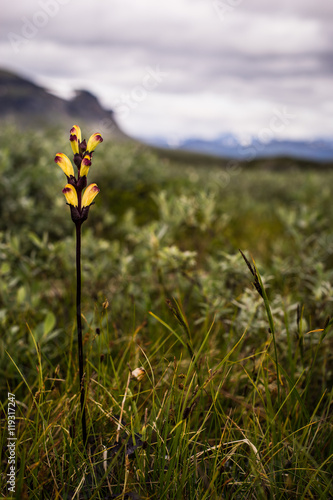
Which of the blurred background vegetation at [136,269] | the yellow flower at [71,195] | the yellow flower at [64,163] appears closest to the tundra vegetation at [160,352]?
the blurred background vegetation at [136,269]

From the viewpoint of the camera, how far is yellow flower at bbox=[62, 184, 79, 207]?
1.39m

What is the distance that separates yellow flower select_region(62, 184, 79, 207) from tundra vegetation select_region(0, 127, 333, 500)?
569 mm

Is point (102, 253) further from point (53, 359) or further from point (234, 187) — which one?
point (234, 187)

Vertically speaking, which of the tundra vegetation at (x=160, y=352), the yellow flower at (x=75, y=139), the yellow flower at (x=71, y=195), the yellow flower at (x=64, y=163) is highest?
the yellow flower at (x=75, y=139)

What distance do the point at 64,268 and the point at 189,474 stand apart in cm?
252

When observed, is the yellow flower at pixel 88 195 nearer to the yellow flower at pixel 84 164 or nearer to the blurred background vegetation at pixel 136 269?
the yellow flower at pixel 84 164

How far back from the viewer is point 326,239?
12.7 ft

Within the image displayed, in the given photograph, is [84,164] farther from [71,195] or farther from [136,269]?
[136,269]

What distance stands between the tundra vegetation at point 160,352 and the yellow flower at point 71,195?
1.87 ft

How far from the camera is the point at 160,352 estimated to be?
2.70 m

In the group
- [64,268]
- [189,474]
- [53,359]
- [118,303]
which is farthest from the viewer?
[64,268]

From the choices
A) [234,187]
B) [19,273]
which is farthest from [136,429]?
[234,187]

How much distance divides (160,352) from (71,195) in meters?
1.62

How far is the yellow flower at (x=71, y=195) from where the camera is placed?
1.39 m
